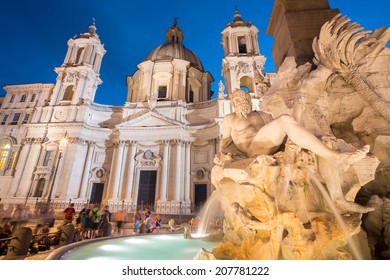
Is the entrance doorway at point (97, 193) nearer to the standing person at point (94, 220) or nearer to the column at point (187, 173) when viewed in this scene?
the column at point (187, 173)

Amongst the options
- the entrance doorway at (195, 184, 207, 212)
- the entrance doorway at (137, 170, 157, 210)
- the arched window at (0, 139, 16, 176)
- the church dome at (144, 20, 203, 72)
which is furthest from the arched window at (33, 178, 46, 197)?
the church dome at (144, 20, 203, 72)

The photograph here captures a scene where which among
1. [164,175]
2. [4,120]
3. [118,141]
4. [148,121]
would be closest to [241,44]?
[148,121]

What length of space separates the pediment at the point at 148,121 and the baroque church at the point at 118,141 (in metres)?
0.11

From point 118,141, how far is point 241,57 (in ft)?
53.3

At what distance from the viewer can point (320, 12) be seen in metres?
4.32

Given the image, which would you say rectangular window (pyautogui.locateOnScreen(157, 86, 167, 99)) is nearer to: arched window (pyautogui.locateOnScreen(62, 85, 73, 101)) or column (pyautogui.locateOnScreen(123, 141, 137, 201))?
column (pyautogui.locateOnScreen(123, 141, 137, 201))

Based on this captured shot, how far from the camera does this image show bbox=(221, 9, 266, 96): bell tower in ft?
72.3

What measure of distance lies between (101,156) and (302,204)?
22.8m

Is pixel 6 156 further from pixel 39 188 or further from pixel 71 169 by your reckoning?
pixel 71 169

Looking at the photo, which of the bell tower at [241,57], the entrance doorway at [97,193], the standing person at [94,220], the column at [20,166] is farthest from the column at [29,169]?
the bell tower at [241,57]

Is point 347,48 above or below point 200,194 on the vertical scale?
above

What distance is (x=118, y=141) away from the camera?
21516mm

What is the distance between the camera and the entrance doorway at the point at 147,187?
20.0 metres

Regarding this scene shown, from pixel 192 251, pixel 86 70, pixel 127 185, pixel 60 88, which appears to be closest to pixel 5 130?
pixel 60 88
